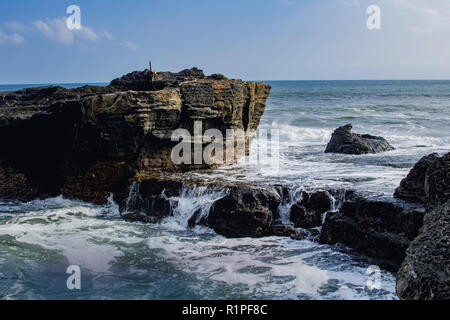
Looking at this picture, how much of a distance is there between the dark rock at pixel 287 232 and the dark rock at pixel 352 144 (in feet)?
16.8

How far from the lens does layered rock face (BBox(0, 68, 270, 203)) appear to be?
8.45 m

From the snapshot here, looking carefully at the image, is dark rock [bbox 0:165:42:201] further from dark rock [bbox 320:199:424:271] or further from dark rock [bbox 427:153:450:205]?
dark rock [bbox 427:153:450:205]

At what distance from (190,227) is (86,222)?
6.36ft

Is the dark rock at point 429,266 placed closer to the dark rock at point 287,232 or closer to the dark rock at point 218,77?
the dark rock at point 287,232

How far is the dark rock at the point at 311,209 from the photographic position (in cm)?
689

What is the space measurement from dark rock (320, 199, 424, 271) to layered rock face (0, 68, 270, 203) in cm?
390

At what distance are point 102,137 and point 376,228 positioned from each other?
5456mm

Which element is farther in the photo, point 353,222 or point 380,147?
point 380,147

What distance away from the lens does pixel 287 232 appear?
6770 mm

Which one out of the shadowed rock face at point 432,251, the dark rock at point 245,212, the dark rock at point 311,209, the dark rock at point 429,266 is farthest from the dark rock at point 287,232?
the dark rock at point 429,266
